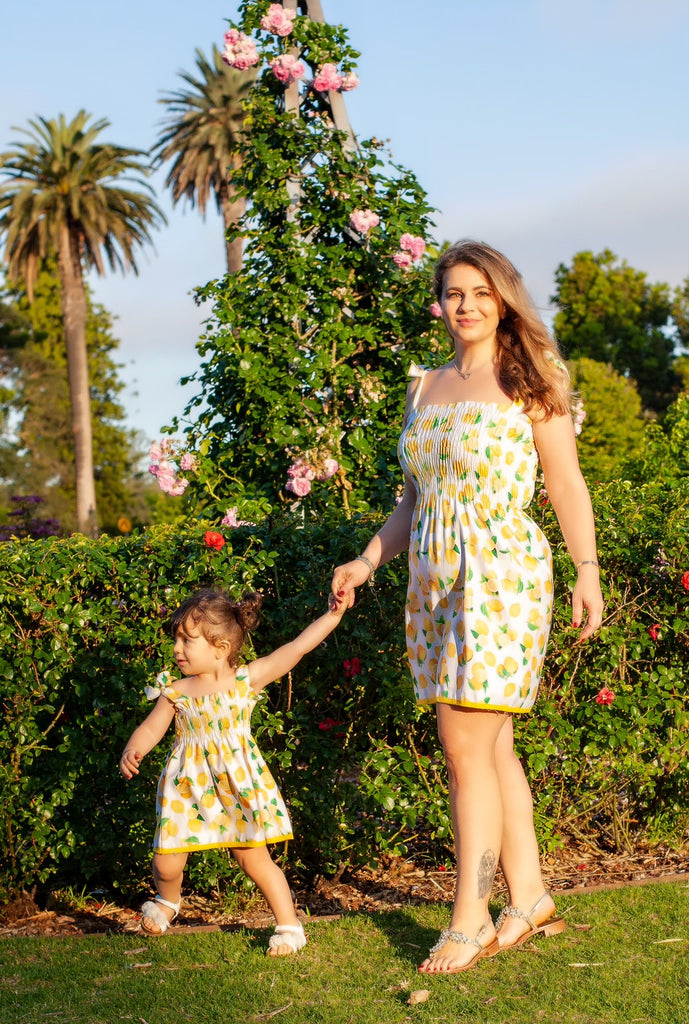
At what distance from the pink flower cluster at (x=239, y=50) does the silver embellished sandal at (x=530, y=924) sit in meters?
4.87

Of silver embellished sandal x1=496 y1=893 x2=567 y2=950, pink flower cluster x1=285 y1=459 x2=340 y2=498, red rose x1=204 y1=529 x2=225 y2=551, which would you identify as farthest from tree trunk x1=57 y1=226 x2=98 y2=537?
silver embellished sandal x1=496 y1=893 x2=567 y2=950

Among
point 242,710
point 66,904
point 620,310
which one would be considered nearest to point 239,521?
point 242,710

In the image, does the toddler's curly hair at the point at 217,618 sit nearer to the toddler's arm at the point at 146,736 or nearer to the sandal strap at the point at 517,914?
the toddler's arm at the point at 146,736

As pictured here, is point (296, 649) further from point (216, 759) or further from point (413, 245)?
point (413, 245)

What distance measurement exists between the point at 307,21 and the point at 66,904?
4899mm

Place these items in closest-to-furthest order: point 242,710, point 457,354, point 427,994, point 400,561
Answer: point 427,994 < point 457,354 < point 242,710 < point 400,561

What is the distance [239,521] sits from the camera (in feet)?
14.8

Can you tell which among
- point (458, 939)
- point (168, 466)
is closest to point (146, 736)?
point (458, 939)

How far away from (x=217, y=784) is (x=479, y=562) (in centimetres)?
113

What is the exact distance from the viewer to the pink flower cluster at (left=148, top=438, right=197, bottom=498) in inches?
213

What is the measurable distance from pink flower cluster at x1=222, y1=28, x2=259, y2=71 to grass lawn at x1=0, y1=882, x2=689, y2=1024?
4.71 meters

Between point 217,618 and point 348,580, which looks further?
point 217,618

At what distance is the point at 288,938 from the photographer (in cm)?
330

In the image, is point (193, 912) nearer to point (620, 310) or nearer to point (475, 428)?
point (475, 428)
